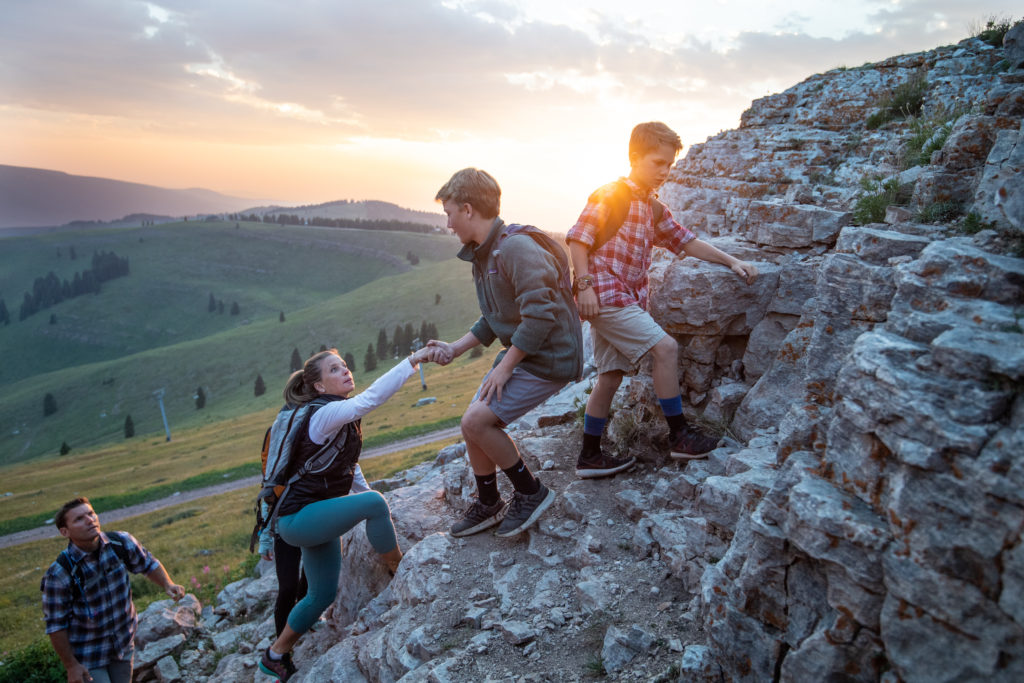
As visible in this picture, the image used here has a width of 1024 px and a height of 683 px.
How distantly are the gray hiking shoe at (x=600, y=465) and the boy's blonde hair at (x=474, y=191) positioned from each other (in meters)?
3.28

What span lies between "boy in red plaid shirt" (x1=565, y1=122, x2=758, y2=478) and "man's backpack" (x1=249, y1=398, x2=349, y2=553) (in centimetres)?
311

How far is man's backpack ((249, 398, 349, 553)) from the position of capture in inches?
237

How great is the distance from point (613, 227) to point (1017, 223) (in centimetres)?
344

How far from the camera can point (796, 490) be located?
390cm

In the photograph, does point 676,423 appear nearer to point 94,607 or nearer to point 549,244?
point 549,244

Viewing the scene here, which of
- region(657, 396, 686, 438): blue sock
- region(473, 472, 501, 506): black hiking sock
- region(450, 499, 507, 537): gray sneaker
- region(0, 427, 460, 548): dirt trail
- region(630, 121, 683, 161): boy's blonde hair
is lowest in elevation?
region(0, 427, 460, 548): dirt trail

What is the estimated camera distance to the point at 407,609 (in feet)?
21.3

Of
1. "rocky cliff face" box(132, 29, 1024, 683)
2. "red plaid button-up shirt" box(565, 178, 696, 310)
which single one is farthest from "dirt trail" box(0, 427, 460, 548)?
"red plaid button-up shirt" box(565, 178, 696, 310)

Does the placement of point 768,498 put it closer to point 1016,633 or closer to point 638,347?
point 1016,633

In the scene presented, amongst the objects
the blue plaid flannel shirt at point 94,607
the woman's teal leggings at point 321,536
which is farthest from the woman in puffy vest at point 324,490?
the blue plaid flannel shirt at point 94,607

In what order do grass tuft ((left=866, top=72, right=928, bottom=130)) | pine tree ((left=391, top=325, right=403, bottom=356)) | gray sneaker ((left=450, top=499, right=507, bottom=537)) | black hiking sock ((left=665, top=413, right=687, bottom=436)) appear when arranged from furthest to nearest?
pine tree ((left=391, top=325, right=403, bottom=356))
grass tuft ((left=866, top=72, right=928, bottom=130))
gray sneaker ((left=450, top=499, right=507, bottom=537))
black hiking sock ((left=665, top=413, right=687, bottom=436))

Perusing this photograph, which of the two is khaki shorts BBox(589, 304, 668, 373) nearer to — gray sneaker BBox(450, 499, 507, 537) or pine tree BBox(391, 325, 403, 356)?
gray sneaker BBox(450, 499, 507, 537)

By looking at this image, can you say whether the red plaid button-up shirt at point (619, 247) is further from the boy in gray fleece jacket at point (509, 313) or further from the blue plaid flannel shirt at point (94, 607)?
the blue plaid flannel shirt at point (94, 607)

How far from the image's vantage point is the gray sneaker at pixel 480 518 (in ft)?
22.3
